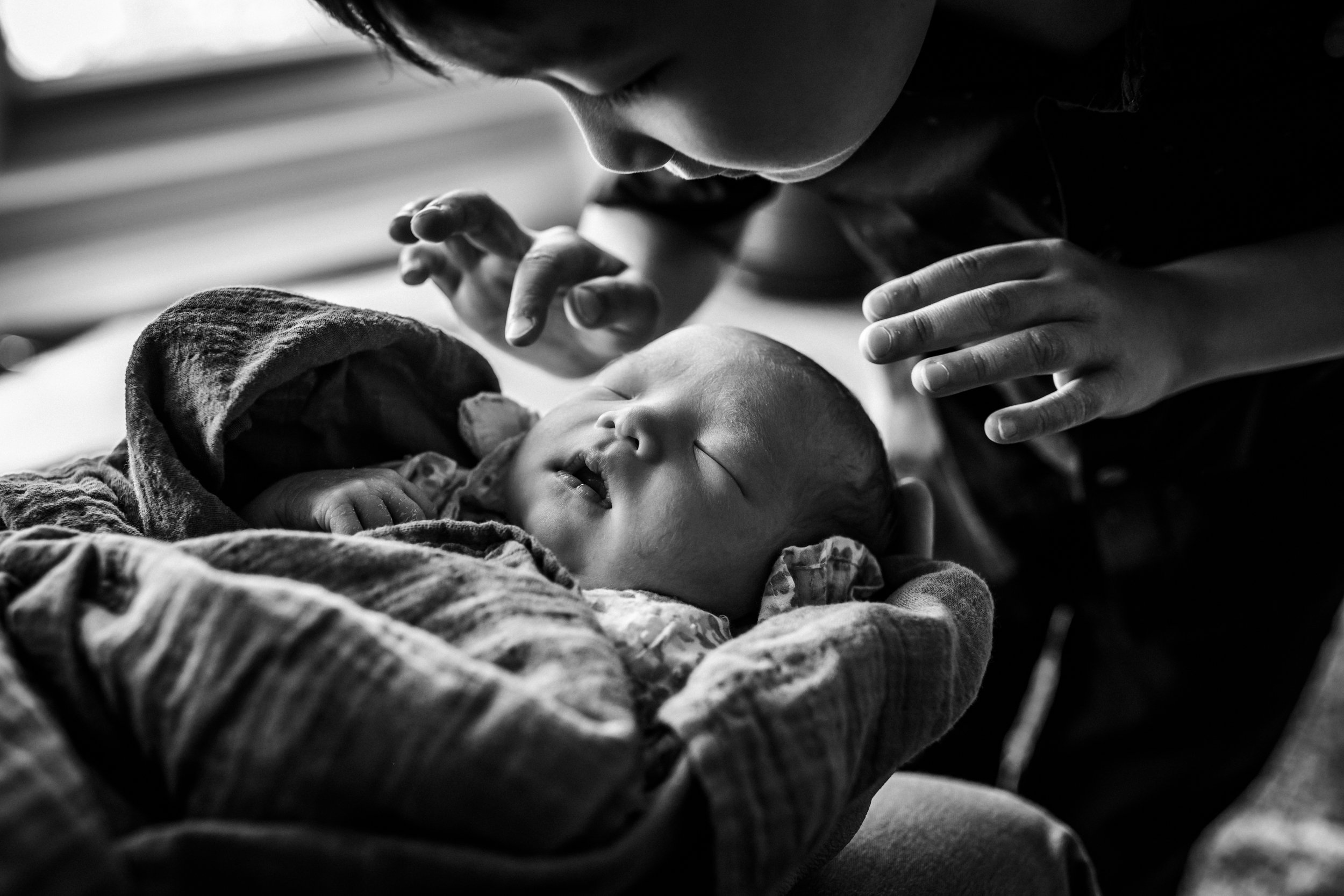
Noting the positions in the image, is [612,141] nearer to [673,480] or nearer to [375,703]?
[673,480]

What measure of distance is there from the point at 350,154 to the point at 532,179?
1.02ft

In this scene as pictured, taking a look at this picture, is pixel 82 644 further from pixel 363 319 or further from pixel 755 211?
pixel 755 211

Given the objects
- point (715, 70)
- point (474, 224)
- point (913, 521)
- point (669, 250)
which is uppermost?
point (715, 70)

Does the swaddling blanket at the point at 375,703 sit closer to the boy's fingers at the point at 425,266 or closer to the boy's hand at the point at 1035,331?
the boy's hand at the point at 1035,331

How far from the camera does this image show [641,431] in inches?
25.6

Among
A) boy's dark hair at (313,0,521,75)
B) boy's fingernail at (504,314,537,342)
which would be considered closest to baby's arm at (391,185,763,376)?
boy's fingernail at (504,314,537,342)

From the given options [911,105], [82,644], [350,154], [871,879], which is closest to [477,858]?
[82,644]

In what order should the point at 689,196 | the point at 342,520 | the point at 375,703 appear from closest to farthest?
the point at 375,703
the point at 342,520
the point at 689,196

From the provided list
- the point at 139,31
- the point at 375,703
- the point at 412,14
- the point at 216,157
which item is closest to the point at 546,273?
the point at 412,14

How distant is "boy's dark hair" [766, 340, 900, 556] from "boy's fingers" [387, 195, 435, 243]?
276 mm

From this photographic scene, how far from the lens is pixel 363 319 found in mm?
683

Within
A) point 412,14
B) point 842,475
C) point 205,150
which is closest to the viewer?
point 412,14

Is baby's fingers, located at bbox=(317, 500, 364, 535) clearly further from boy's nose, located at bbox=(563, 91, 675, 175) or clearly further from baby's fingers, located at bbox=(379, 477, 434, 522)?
boy's nose, located at bbox=(563, 91, 675, 175)

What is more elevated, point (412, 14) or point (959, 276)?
point (412, 14)
